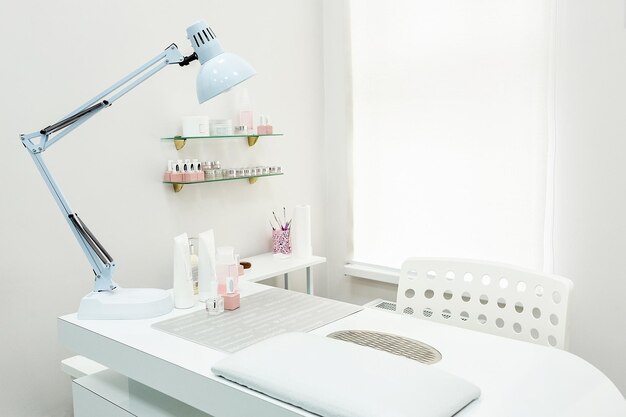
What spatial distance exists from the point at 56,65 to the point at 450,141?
5.60 ft

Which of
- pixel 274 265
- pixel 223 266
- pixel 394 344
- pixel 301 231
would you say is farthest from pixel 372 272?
pixel 394 344

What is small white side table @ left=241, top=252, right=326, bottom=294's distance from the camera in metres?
2.36

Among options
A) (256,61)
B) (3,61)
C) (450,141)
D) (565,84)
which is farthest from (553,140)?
(3,61)

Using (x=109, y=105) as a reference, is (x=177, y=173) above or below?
below

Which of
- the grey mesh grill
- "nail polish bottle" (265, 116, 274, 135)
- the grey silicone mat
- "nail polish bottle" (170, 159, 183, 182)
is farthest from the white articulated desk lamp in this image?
the grey mesh grill

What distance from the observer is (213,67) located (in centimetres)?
139

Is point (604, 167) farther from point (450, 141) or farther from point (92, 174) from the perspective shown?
point (92, 174)

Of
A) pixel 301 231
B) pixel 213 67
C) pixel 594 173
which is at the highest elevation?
pixel 213 67

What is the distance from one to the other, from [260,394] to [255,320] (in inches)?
17.6

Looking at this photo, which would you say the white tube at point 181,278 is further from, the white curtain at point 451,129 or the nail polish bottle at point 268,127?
the white curtain at point 451,129

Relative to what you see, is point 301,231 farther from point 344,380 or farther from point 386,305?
point 344,380

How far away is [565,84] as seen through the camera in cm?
226

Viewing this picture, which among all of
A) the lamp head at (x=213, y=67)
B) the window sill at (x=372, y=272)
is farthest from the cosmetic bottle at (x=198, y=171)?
the window sill at (x=372, y=272)

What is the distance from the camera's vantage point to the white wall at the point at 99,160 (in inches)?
74.8
